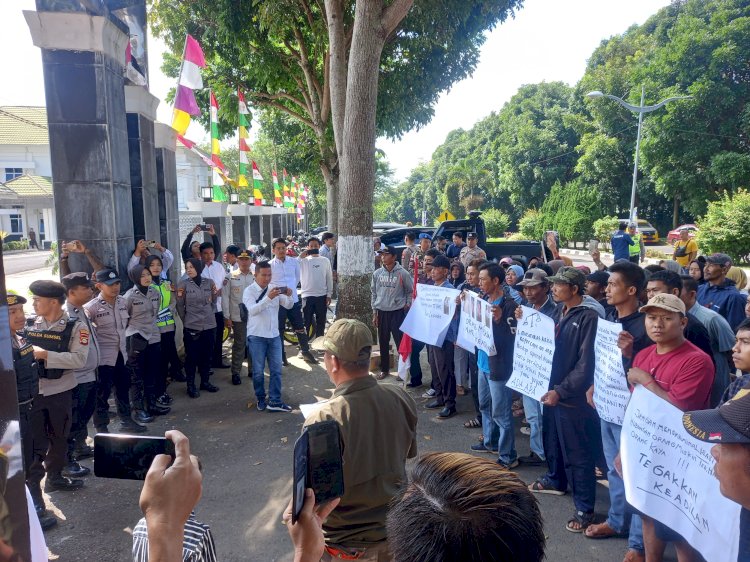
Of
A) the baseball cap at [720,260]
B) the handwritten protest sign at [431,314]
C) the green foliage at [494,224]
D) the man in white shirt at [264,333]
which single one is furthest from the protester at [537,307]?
the green foliage at [494,224]

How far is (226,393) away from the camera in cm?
729

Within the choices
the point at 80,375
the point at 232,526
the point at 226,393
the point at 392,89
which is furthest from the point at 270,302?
the point at 392,89

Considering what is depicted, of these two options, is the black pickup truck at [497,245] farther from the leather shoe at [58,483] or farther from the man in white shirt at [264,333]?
the leather shoe at [58,483]

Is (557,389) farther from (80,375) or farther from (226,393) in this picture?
(226,393)

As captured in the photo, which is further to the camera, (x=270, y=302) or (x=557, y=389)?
(x=270, y=302)

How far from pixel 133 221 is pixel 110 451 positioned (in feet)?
24.1

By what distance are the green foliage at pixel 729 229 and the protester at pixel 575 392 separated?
17.3 m

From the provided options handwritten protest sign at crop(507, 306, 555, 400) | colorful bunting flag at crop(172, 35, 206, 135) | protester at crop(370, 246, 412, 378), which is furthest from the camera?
colorful bunting flag at crop(172, 35, 206, 135)

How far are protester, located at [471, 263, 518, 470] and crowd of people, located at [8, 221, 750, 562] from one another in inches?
0.6

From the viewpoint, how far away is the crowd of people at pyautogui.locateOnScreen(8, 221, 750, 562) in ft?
4.03

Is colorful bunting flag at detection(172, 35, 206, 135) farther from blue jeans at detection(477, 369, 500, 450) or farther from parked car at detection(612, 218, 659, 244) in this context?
parked car at detection(612, 218, 659, 244)

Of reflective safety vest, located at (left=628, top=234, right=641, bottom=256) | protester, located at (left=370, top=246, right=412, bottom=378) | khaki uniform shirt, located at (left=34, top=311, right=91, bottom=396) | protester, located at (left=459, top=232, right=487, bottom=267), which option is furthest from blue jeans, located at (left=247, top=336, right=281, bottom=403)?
reflective safety vest, located at (left=628, top=234, right=641, bottom=256)

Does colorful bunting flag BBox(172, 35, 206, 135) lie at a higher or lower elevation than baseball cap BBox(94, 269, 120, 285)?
higher

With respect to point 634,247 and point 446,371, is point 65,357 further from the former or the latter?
point 634,247
